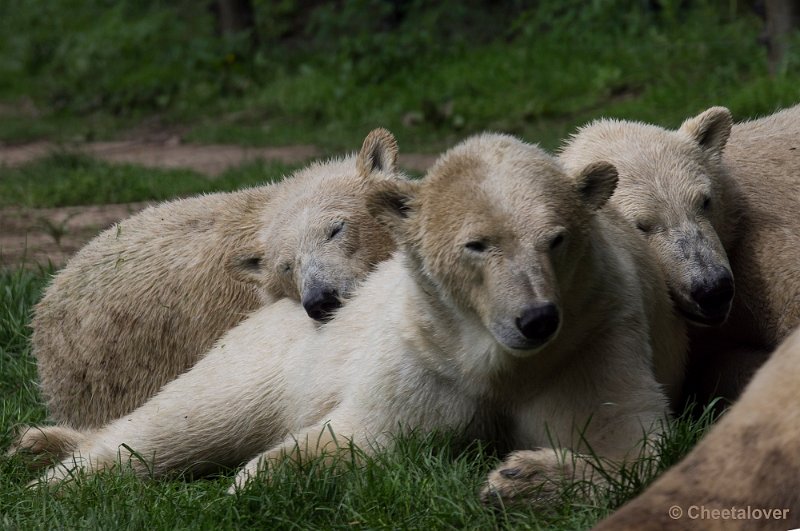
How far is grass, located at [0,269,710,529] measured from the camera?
341 cm

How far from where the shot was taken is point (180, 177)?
9758 mm

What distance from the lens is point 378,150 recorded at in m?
5.46

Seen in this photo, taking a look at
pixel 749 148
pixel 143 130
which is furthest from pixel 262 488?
pixel 143 130

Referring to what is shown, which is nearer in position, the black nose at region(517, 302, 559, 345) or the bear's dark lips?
the black nose at region(517, 302, 559, 345)

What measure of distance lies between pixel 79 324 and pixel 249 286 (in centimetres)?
80

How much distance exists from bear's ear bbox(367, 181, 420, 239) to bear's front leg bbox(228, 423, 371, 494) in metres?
0.71

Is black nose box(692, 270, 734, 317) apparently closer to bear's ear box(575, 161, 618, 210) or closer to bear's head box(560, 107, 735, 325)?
bear's head box(560, 107, 735, 325)

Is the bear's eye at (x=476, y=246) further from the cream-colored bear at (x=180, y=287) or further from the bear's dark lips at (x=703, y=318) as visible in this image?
the cream-colored bear at (x=180, y=287)

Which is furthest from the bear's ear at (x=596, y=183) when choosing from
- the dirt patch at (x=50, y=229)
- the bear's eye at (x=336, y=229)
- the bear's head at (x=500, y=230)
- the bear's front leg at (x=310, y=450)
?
the dirt patch at (x=50, y=229)

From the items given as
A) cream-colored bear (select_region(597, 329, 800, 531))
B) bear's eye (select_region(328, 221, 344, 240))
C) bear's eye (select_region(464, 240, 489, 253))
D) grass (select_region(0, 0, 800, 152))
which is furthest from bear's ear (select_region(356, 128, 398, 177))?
grass (select_region(0, 0, 800, 152))

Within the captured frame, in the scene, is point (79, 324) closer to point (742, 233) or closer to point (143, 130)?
point (742, 233)

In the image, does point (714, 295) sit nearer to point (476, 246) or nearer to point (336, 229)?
point (476, 246)

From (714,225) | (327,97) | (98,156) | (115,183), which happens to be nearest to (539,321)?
(714,225)

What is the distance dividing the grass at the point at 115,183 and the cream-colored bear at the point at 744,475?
235 inches
